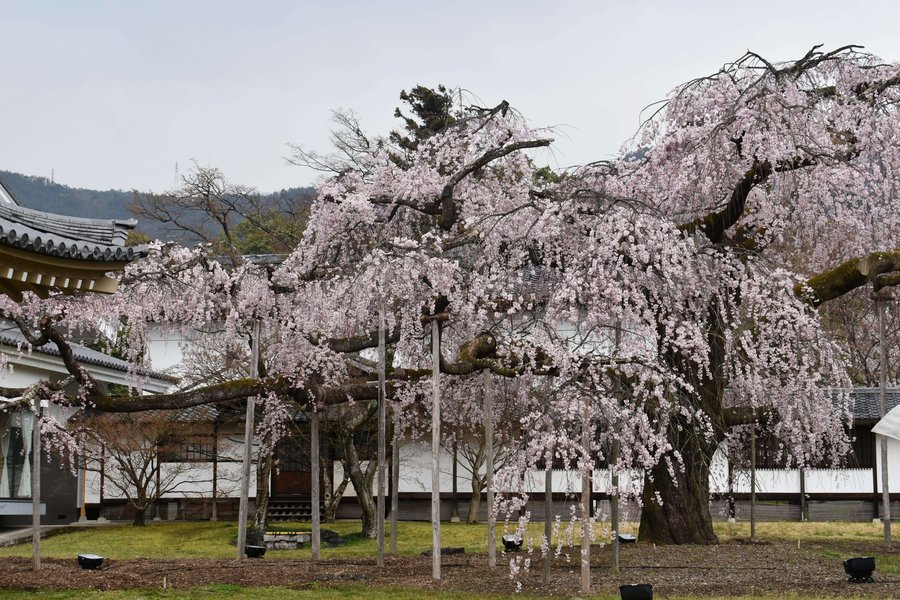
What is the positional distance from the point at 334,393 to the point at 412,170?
10.2 ft

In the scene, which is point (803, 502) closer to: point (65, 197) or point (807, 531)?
point (807, 531)

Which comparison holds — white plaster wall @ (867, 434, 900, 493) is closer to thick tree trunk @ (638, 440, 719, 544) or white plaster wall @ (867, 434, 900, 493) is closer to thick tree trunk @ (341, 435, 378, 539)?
thick tree trunk @ (638, 440, 719, 544)

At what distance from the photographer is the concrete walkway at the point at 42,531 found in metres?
18.3

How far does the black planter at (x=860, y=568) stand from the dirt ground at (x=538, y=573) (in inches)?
5.0

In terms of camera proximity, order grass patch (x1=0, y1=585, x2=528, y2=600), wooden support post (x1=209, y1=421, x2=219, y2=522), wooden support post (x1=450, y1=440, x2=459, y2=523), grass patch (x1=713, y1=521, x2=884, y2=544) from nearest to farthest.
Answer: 1. grass patch (x1=0, y1=585, x2=528, y2=600)
2. grass patch (x1=713, y1=521, x2=884, y2=544)
3. wooden support post (x1=450, y1=440, x2=459, y2=523)
4. wooden support post (x1=209, y1=421, x2=219, y2=522)

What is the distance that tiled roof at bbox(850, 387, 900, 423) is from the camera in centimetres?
1967

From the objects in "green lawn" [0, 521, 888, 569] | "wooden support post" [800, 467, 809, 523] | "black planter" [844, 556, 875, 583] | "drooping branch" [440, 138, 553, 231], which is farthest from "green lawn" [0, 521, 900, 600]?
"drooping branch" [440, 138, 553, 231]

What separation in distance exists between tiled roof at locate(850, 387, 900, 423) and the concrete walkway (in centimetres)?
1574

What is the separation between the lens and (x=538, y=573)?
36.3 feet

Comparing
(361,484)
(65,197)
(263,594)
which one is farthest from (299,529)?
(65,197)

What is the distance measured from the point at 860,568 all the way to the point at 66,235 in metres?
7.77

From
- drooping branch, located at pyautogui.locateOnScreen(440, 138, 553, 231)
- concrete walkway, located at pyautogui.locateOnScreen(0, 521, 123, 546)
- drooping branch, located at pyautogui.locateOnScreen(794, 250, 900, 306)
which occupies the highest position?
drooping branch, located at pyautogui.locateOnScreen(440, 138, 553, 231)

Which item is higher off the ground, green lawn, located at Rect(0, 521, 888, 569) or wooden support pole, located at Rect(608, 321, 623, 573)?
wooden support pole, located at Rect(608, 321, 623, 573)

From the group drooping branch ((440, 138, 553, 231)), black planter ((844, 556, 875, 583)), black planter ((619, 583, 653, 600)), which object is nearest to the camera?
black planter ((619, 583, 653, 600))
